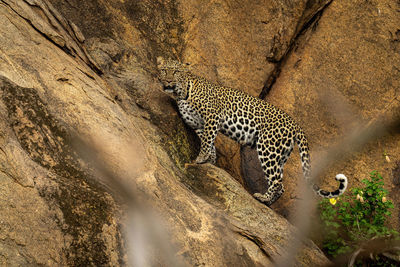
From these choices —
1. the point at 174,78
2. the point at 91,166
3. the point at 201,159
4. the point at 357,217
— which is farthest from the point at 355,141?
the point at 91,166

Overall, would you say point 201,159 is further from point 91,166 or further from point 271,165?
point 91,166

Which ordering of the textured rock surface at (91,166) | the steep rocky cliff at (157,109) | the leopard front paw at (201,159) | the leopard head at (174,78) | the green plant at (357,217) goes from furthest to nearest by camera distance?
the leopard head at (174,78) → the green plant at (357,217) → the leopard front paw at (201,159) → the steep rocky cliff at (157,109) → the textured rock surface at (91,166)

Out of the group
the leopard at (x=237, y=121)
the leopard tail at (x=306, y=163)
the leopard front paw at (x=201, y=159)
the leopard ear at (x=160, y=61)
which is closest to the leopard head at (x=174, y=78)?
the leopard at (x=237, y=121)

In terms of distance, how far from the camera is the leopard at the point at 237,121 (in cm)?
1060

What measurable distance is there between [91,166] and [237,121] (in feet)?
15.3

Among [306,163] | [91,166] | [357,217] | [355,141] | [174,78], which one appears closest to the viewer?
[91,166]

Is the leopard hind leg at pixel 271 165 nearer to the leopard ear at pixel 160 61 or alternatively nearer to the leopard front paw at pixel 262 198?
the leopard front paw at pixel 262 198

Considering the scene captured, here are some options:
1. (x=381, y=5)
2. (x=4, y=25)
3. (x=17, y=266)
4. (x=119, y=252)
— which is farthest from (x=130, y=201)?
(x=381, y=5)

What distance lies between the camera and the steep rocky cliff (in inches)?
250

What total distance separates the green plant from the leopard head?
4035 mm

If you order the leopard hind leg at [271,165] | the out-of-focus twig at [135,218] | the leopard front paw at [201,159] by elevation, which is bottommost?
the out-of-focus twig at [135,218]

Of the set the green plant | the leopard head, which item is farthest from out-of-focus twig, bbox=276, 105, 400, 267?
the leopard head

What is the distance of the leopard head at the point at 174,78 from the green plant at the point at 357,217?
4035mm

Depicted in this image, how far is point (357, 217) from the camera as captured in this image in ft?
34.1
